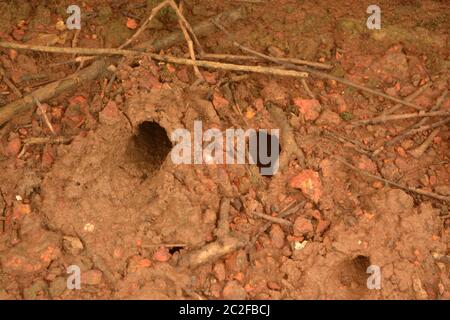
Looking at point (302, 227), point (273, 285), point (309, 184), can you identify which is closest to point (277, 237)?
point (302, 227)

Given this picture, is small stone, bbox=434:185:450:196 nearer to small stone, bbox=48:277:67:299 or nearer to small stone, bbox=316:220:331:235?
small stone, bbox=316:220:331:235

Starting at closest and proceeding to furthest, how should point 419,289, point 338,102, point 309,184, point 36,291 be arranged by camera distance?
point 36,291, point 419,289, point 309,184, point 338,102

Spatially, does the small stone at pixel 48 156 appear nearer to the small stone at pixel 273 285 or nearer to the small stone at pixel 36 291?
the small stone at pixel 36 291

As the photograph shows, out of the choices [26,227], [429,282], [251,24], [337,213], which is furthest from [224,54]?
[429,282]

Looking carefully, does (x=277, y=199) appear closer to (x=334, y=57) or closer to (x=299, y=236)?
(x=299, y=236)

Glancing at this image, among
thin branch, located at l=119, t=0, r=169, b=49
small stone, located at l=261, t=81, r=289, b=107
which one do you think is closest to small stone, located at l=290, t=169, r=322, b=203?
small stone, located at l=261, t=81, r=289, b=107

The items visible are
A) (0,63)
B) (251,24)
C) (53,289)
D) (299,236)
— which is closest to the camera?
(53,289)

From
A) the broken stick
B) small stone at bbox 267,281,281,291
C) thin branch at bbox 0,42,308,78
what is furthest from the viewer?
thin branch at bbox 0,42,308,78

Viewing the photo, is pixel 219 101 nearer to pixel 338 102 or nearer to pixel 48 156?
pixel 338 102
